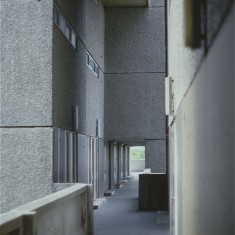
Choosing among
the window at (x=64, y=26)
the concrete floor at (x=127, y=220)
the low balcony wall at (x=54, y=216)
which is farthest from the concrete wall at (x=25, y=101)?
the concrete floor at (x=127, y=220)

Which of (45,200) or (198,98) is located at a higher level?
(198,98)

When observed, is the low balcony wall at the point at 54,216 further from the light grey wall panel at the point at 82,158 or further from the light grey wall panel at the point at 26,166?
the light grey wall panel at the point at 82,158

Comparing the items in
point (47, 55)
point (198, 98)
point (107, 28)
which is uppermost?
point (107, 28)

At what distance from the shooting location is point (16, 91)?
983 cm

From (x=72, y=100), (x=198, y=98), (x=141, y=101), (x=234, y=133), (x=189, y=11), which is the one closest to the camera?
(x=234, y=133)

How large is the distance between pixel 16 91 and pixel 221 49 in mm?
8441

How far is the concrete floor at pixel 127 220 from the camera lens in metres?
9.96

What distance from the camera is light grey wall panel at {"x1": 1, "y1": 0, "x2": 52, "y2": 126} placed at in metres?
9.74

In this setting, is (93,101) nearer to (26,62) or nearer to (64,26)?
(64,26)

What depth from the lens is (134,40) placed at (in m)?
17.6

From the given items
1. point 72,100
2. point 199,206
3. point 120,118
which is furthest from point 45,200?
point 120,118

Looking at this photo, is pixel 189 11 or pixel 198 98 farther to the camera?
pixel 189 11

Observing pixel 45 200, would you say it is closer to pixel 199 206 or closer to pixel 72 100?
pixel 199 206

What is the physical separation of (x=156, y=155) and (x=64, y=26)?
7.50m
